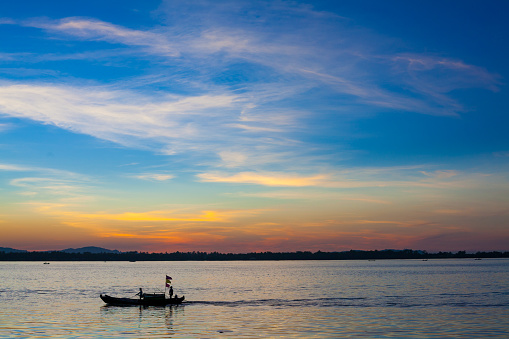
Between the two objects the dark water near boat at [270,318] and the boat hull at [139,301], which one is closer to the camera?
the dark water near boat at [270,318]

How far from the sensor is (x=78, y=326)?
60.9 metres

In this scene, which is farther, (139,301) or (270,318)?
(139,301)

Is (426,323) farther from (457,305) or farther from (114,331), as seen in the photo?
(114,331)

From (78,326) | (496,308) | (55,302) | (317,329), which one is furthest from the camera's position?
(55,302)

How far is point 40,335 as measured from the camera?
53.5 m

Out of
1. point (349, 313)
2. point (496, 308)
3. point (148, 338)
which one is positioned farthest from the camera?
point (496, 308)

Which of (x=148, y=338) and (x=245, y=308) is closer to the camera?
(x=148, y=338)

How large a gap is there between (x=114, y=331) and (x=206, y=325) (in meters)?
10.8

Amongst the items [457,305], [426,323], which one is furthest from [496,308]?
[426,323]

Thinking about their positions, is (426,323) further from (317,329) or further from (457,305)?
(457,305)

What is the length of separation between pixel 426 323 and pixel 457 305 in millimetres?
24262

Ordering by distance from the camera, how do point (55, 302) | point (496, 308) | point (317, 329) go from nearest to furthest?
point (317, 329), point (496, 308), point (55, 302)

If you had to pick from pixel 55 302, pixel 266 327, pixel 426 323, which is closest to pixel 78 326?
pixel 266 327

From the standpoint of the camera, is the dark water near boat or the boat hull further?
the boat hull
